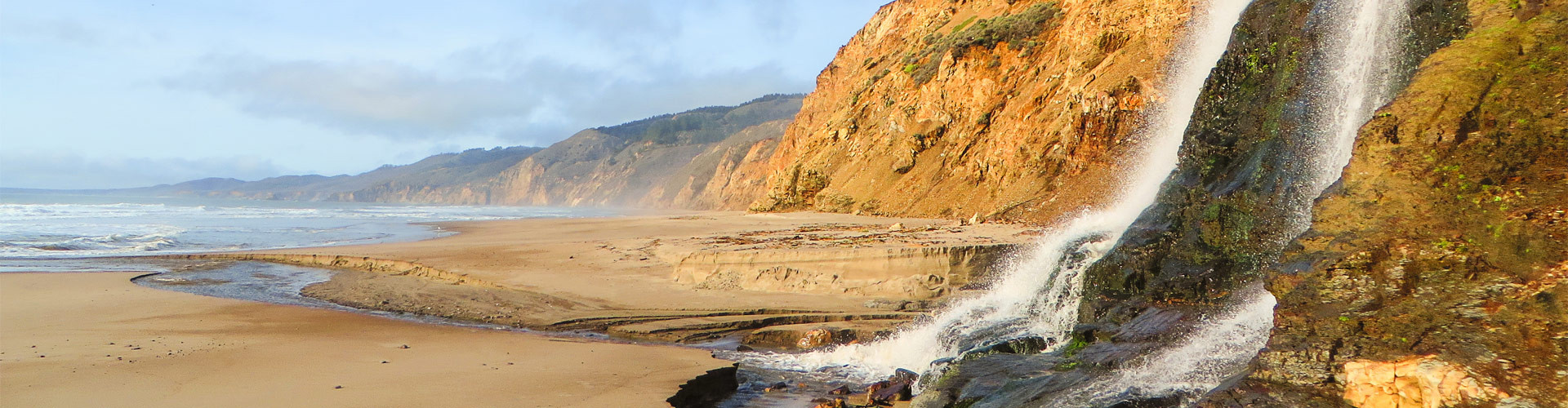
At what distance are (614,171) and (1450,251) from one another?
12481 centimetres

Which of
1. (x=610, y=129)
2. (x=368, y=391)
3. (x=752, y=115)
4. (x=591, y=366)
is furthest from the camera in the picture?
(x=610, y=129)

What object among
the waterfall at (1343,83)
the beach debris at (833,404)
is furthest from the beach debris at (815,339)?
the waterfall at (1343,83)

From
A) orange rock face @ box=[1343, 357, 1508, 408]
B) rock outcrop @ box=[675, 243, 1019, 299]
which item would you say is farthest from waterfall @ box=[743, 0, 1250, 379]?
orange rock face @ box=[1343, 357, 1508, 408]

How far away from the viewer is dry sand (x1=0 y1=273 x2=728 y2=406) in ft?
21.2

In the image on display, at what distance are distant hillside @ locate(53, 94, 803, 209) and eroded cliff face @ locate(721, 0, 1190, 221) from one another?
44.1 meters

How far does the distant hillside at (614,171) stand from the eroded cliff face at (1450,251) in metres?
70.8

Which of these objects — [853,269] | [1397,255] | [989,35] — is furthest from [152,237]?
[1397,255]

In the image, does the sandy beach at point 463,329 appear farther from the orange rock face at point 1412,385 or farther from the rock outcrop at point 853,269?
the orange rock face at point 1412,385

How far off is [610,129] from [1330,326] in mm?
180881

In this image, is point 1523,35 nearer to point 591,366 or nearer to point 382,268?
point 591,366

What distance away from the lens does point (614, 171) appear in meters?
126

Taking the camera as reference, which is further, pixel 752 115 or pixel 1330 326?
pixel 752 115

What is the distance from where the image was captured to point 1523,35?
571cm

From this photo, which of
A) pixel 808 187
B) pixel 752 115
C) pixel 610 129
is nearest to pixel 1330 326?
pixel 808 187
